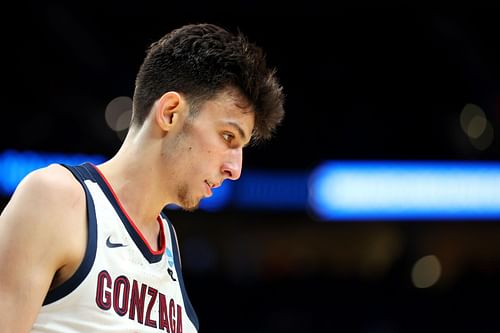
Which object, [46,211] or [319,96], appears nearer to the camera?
[46,211]

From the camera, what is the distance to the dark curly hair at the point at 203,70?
2004 mm

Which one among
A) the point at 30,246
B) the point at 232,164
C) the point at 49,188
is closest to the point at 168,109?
the point at 232,164

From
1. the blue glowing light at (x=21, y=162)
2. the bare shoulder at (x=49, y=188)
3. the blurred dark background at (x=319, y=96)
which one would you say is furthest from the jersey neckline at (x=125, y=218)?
the blurred dark background at (x=319, y=96)

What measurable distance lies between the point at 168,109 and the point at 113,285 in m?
0.44

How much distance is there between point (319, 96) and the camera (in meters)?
10.2

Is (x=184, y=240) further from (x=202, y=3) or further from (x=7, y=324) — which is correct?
(x=7, y=324)

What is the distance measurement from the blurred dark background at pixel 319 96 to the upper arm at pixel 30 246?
715cm

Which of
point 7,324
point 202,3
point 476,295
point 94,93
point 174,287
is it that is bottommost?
point 7,324

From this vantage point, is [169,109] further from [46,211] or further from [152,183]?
[46,211]

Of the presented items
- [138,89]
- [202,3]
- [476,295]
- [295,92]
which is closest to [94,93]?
[202,3]

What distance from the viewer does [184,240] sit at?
13281 millimetres

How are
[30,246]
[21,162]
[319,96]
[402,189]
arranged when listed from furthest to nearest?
[319,96], [402,189], [21,162], [30,246]

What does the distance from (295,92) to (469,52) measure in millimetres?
2075

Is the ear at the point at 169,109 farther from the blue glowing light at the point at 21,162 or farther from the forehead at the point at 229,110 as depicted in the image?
the blue glowing light at the point at 21,162
